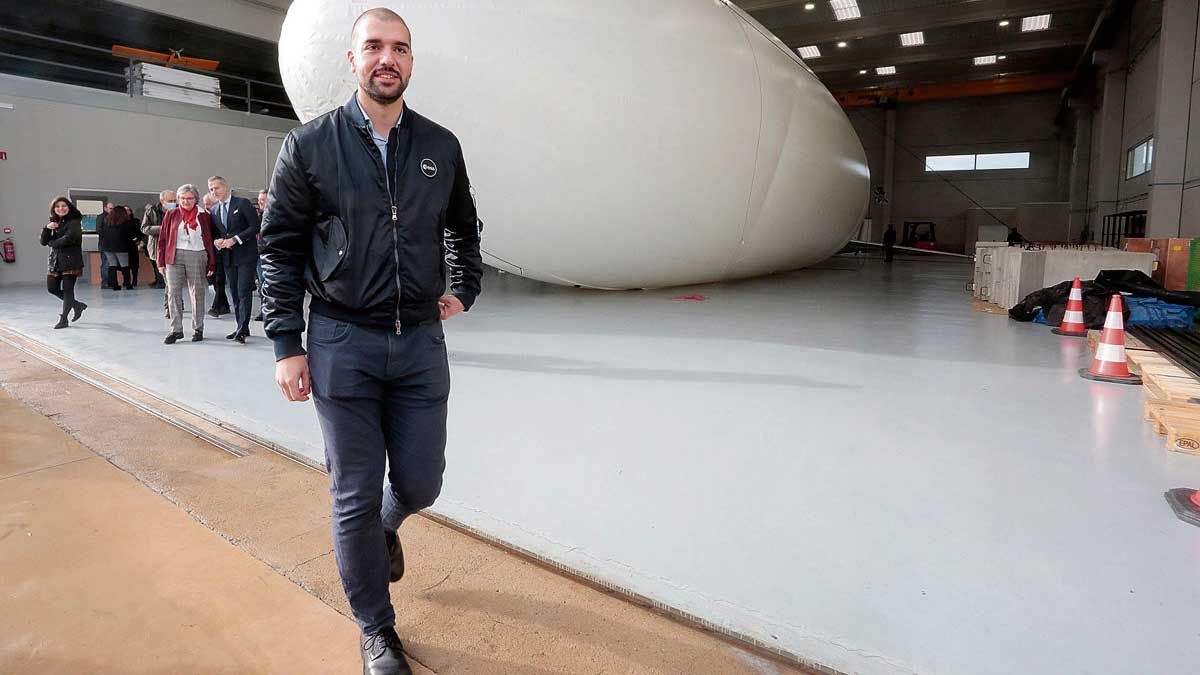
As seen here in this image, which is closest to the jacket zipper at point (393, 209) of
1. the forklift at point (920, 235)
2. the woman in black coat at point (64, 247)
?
the woman in black coat at point (64, 247)

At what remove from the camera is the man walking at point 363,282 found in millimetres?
1604

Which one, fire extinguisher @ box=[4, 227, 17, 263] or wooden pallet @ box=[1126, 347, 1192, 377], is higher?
fire extinguisher @ box=[4, 227, 17, 263]

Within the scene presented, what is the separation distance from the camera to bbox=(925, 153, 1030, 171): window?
27250 millimetres

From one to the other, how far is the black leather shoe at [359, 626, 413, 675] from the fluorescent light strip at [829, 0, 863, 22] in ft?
61.8

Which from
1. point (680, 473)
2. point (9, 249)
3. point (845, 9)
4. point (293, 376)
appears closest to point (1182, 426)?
point (680, 473)

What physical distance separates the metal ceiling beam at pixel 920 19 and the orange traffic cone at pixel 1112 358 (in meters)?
15.4

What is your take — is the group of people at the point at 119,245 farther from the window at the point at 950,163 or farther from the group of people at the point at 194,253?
the window at the point at 950,163

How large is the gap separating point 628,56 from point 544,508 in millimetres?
4644

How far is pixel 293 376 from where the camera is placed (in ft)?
5.37

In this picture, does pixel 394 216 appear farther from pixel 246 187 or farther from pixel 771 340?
pixel 246 187

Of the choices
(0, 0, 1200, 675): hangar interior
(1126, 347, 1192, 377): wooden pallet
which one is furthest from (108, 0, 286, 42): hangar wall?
(1126, 347, 1192, 377): wooden pallet

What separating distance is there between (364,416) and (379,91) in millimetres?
768

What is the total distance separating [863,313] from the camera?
722 centimetres

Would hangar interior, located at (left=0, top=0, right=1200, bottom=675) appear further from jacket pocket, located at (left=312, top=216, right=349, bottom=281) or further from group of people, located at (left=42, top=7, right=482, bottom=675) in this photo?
jacket pocket, located at (left=312, top=216, right=349, bottom=281)
